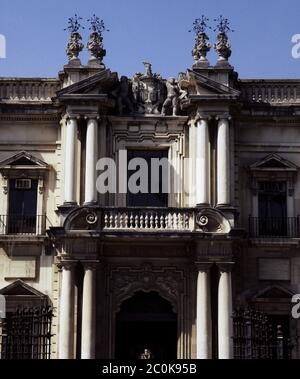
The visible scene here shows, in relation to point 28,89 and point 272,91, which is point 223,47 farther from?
point 28,89

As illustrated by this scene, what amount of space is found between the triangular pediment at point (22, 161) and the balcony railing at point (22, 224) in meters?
1.65

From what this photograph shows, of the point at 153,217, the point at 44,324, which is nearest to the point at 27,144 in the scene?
the point at 153,217

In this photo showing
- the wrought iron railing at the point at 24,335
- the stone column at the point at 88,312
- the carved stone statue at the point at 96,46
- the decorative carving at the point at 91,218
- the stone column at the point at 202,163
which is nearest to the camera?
the wrought iron railing at the point at 24,335

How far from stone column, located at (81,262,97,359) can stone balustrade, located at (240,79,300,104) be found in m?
7.90

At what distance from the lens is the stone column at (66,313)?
28.2m

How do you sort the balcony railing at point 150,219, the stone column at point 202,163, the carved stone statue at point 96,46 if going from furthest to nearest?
1. the carved stone statue at point 96,46
2. the stone column at point 202,163
3. the balcony railing at point 150,219

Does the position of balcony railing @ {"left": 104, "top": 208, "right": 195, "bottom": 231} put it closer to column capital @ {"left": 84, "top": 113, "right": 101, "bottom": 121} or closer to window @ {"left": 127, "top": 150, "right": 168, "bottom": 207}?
window @ {"left": 127, "top": 150, "right": 168, "bottom": 207}

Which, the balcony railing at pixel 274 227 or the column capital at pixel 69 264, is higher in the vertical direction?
the balcony railing at pixel 274 227

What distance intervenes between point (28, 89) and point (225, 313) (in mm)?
9902

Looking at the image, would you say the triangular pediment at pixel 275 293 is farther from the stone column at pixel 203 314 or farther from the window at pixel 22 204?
the window at pixel 22 204

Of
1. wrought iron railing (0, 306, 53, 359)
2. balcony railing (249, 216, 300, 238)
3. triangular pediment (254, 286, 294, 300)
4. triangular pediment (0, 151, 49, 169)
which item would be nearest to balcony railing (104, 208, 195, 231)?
balcony railing (249, 216, 300, 238)

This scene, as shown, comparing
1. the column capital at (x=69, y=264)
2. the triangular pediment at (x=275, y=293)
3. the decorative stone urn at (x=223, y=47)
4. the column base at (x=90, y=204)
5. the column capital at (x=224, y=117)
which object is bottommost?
the triangular pediment at (x=275, y=293)

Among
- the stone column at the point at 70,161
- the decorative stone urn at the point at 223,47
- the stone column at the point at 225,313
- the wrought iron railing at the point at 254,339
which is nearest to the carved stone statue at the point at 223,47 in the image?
the decorative stone urn at the point at 223,47

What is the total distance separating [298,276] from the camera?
1177 inches
